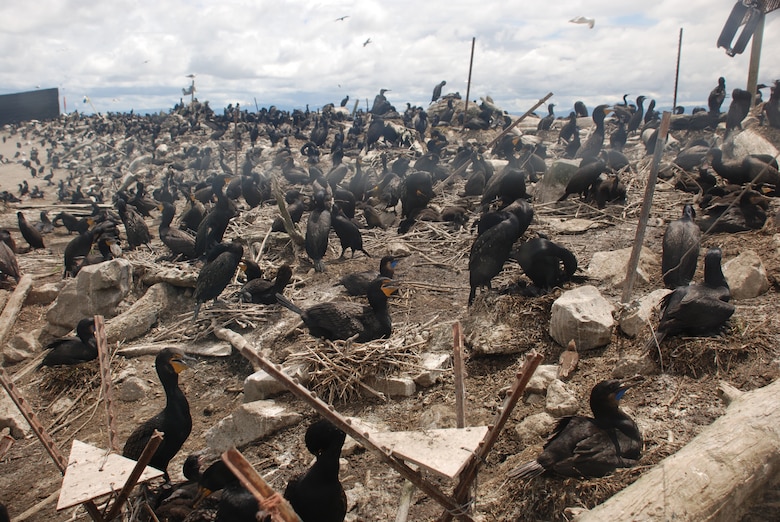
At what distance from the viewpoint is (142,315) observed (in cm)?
743

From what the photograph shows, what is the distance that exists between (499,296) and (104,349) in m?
3.87

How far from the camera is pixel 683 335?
4.31 metres

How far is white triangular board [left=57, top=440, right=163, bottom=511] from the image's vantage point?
7.48 ft

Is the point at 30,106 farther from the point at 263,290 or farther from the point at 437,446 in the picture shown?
the point at 437,446

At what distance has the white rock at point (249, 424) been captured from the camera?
480cm

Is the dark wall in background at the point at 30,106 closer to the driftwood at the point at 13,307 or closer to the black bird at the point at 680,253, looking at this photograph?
the driftwood at the point at 13,307

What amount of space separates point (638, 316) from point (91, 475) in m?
4.09

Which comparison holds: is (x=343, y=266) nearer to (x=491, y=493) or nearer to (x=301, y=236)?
(x=301, y=236)

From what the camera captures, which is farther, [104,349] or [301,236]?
[301,236]

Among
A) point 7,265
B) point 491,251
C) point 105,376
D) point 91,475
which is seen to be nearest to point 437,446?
point 91,475

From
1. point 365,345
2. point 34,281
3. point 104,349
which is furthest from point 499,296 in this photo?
point 34,281

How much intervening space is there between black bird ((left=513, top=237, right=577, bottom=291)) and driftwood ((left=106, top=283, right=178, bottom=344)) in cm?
505

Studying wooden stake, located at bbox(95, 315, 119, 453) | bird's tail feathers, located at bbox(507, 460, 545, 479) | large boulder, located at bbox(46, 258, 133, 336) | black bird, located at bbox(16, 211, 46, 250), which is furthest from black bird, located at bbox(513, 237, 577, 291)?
black bird, located at bbox(16, 211, 46, 250)

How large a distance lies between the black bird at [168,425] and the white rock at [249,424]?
1.24 feet
